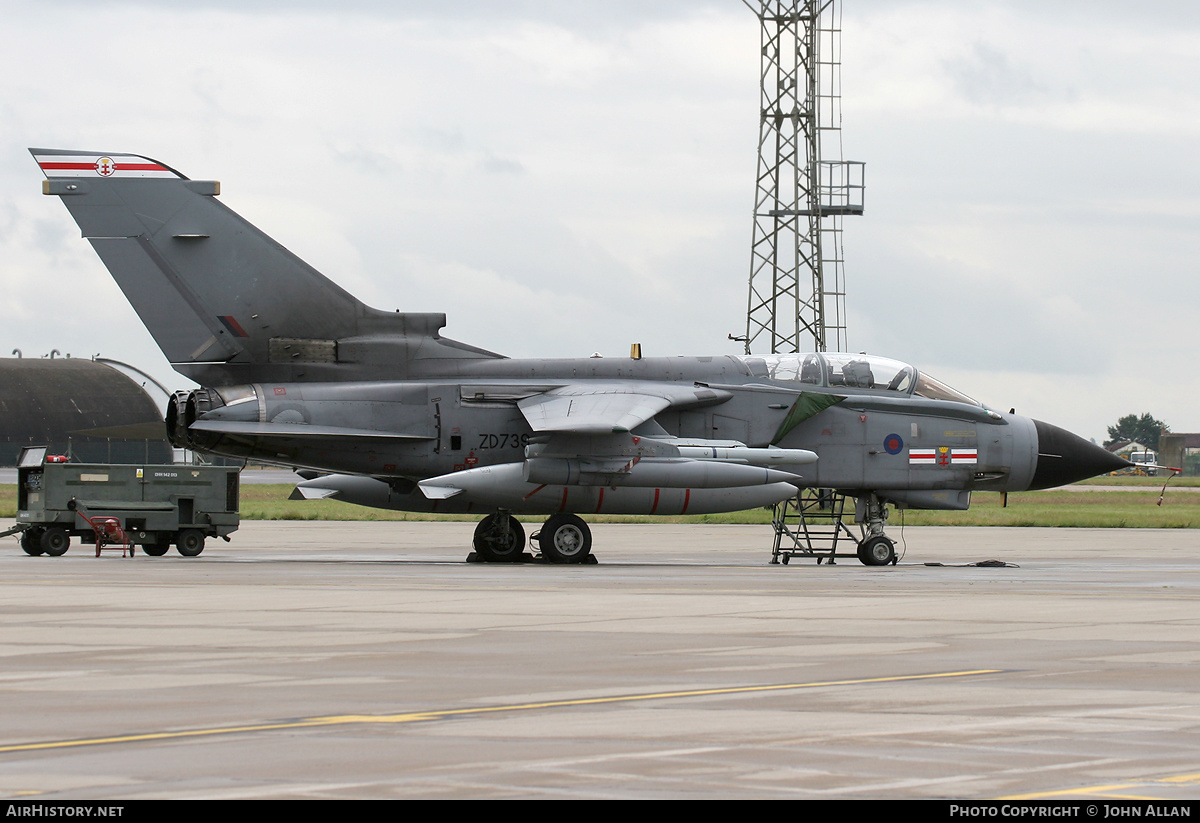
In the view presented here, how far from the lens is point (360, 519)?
42312mm

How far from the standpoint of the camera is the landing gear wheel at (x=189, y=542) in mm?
25047

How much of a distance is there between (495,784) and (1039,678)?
4713 mm

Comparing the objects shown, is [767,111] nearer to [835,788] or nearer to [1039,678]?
[1039,678]

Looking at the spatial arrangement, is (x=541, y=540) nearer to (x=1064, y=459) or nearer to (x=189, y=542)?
(x=189, y=542)

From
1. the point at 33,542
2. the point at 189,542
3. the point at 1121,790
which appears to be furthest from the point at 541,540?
the point at 1121,790

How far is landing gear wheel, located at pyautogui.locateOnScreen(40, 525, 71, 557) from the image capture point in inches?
976

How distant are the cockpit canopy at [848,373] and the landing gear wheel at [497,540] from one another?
4664 millimetres

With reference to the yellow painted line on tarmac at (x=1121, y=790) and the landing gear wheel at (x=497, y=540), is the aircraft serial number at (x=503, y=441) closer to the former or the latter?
the landing gear wheel at (x=497, y=540)

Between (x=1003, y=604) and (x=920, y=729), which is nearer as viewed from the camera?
(x=920, y=729)

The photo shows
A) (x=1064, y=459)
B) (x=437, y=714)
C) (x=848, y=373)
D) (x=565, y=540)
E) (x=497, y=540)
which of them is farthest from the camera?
(x=1064, y=459)

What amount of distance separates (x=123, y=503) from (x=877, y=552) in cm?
1236

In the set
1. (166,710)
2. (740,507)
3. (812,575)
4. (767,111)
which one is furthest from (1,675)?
(767,111)

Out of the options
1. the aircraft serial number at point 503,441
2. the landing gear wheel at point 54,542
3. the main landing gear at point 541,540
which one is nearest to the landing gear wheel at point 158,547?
the landing gear wheel at point 54,542

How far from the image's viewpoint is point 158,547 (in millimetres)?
25266
